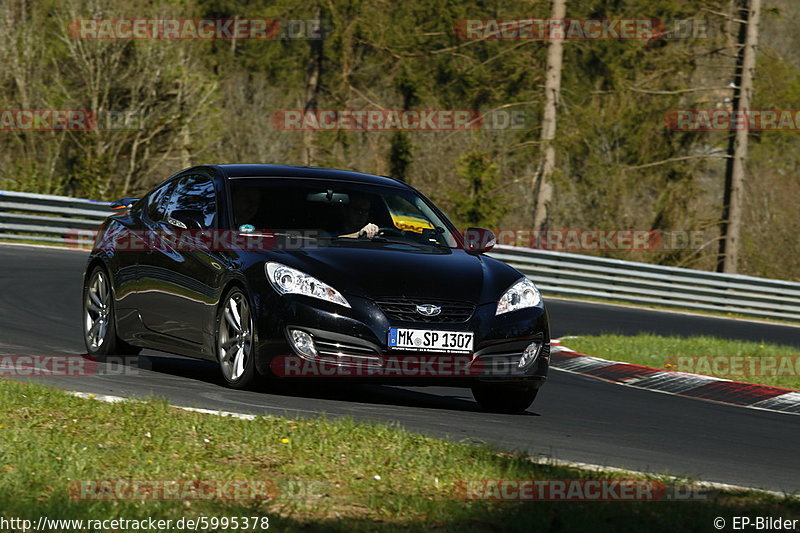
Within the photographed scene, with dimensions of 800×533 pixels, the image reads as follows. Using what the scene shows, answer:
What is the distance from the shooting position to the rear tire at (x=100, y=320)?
405 inches

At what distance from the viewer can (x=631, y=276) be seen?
26359 mm

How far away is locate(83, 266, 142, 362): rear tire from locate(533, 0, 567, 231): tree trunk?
2397 cm

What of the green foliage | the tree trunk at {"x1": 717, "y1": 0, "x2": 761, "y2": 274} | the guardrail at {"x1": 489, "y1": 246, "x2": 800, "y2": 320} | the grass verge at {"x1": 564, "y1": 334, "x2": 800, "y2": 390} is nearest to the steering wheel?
the grass verge at {"x1": 564, "y1": 334, "x2": 800, "y2": 390}

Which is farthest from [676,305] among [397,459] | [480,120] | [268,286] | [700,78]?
[397,459]

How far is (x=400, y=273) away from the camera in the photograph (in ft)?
27.6

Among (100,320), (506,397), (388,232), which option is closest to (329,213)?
(388,232)

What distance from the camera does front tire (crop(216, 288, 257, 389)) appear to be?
8.46 m

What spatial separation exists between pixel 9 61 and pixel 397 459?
31797 mm

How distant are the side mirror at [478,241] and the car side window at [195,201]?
6.16ft

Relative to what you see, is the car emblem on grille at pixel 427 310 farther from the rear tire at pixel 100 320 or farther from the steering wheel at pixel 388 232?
the rear tire at pixel 100 320

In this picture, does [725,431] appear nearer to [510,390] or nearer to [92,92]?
[510,390]

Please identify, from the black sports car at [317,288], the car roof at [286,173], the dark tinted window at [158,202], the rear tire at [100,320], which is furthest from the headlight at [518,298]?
the rear tire at [100,320]

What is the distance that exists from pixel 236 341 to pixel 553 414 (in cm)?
232

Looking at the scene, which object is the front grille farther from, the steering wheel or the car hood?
the steering wheel
